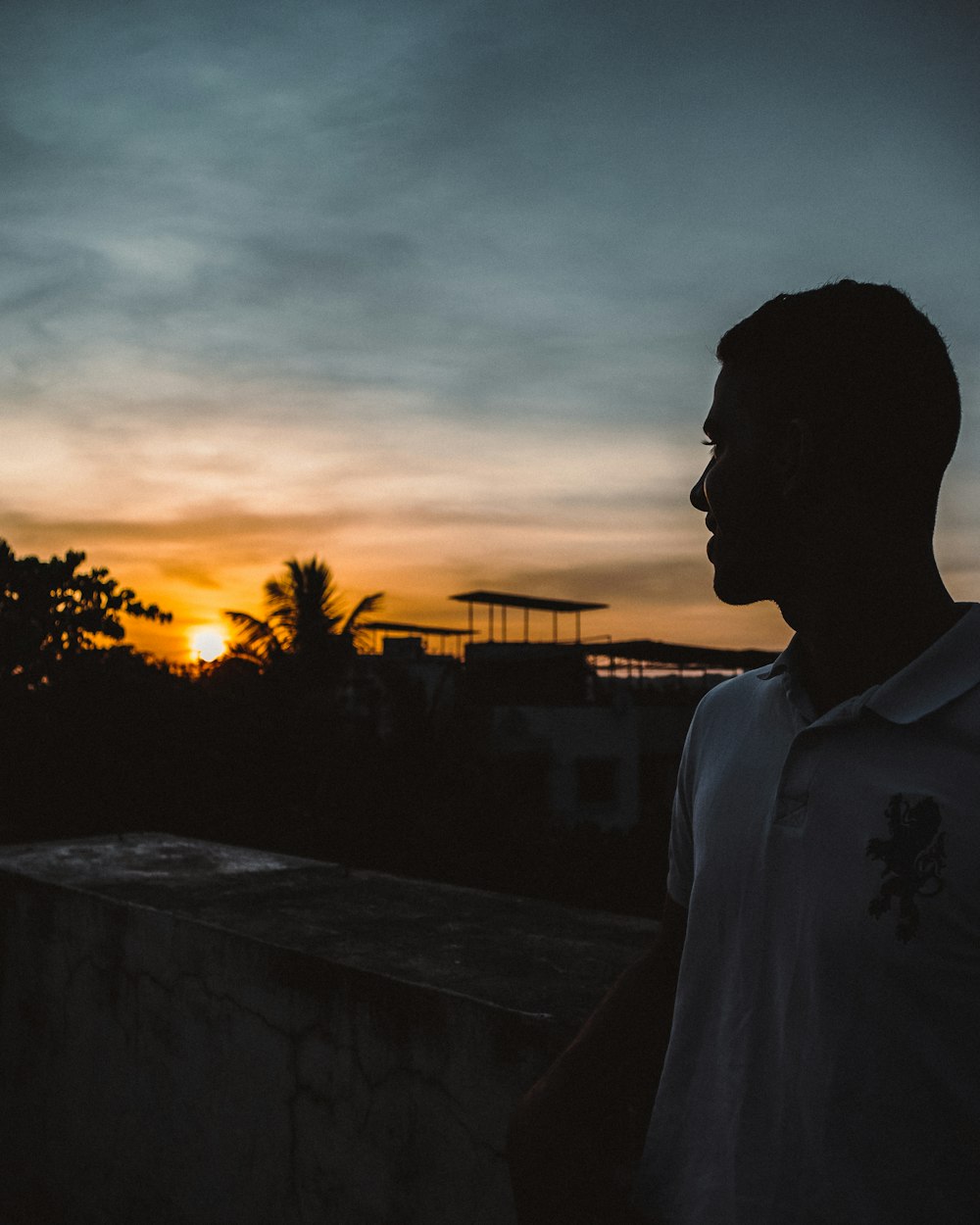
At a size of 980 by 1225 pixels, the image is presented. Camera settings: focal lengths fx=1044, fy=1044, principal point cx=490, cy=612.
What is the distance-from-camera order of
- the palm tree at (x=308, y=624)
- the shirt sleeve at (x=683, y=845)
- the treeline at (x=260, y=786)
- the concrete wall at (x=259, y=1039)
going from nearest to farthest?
the shirt sleeve at (x=683, y=845) < the concrete wall at (x=259, y=1039) < the treeline at (x=260, y=786) < the palm tree at (x=308, y=624)

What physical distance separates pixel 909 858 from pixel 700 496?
0.53 meters

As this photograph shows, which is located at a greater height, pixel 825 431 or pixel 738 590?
pixel 825 431

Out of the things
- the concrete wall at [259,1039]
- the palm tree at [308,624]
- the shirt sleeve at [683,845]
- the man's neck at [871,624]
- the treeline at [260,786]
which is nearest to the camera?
the man's neck at [871,624]

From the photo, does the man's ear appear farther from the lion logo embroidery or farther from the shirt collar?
the lion logo embroidery

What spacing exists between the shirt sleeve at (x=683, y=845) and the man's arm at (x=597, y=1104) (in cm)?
2

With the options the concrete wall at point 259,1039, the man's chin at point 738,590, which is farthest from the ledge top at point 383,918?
the man's chin at point 738,590

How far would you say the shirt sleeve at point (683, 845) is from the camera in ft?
4.50

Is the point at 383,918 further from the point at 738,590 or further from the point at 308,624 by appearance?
→ the point at 308,624

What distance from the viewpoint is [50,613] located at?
435 inches

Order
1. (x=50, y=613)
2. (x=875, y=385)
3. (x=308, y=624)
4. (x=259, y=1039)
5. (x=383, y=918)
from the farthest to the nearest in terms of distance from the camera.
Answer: (x=308, y=624) → (x=50, y=613) → (x=383, y=918) → (x=259, y=1039) → (x=875, y=385)

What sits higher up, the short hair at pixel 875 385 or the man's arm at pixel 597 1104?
the short hair at pixel 875 385

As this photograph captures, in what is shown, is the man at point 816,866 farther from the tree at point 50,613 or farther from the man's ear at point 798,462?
the tree at point 50,613

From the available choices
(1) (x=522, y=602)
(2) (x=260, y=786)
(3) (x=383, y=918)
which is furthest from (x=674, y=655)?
(3) (x=383, y=918)

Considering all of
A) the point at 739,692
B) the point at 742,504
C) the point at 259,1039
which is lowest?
the point at 259,1039
